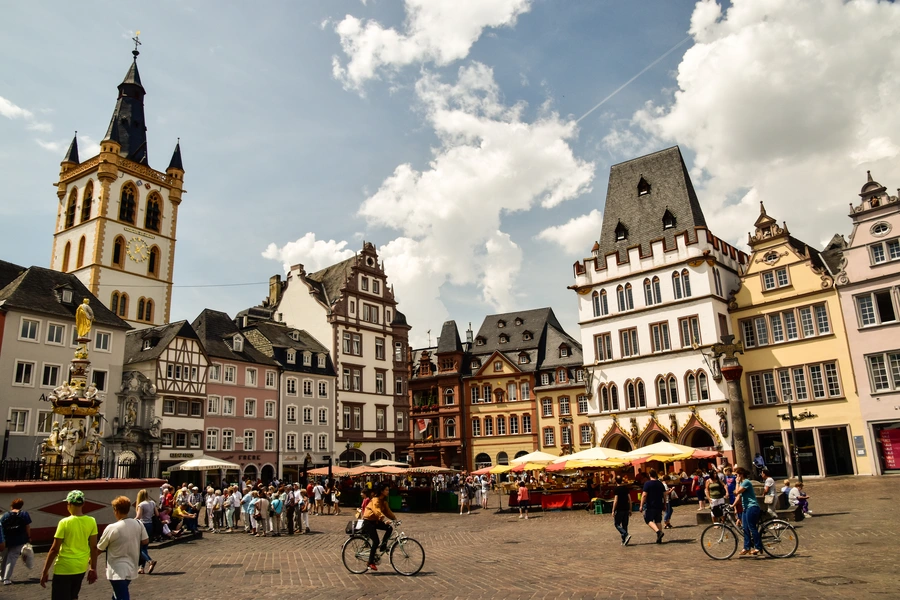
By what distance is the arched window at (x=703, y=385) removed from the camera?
142ft

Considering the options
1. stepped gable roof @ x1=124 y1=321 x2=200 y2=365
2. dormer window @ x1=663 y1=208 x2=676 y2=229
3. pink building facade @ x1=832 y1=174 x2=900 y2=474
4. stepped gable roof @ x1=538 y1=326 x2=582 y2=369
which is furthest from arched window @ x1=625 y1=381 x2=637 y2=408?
stepped gable roof @ x1=124 y1=321 x2=200 y2=365

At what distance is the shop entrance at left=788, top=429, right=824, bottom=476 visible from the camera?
3953cm

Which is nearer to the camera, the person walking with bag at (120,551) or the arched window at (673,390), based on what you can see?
the person walking with bag at (120,551)

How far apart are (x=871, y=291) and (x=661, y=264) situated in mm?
12533

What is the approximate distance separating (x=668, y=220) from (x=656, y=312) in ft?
21.8

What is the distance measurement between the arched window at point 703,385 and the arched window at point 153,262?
47433 millimetres

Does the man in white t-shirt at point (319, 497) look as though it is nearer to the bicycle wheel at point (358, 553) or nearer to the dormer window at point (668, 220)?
the bicycle wheel at point (358, 553)

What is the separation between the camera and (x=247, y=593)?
1174 centimetres

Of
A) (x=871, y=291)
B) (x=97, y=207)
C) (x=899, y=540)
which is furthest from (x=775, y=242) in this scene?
(x=97, y=207)

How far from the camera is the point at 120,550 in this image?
8078 millimetres

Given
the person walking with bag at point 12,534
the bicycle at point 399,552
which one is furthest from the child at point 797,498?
the person walking with bag at point 12,534

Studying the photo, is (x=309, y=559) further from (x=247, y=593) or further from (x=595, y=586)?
(x=595, y=586)

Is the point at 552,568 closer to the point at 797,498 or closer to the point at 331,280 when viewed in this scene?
the point at 797,498

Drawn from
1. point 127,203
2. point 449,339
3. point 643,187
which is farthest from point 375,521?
point 127,203
